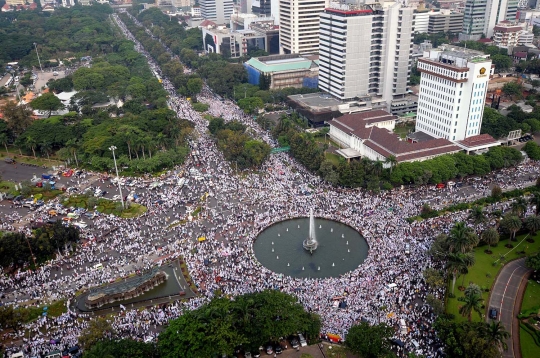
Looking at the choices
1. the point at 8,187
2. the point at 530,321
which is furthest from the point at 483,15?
the point at 8,187

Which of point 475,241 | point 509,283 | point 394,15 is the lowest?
point 509,283

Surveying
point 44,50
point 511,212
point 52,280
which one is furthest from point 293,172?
point 44,50

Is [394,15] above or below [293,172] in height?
above

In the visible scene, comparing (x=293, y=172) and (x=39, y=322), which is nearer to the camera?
(x=39, y=322)

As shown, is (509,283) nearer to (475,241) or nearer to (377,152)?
(475,241)

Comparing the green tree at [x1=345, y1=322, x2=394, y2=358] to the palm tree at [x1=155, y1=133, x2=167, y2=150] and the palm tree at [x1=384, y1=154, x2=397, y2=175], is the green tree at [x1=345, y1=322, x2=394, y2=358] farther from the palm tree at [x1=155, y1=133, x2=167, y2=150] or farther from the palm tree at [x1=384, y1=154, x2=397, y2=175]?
the palm tree at [x1=155, y1=133, x2=167, y2=150]

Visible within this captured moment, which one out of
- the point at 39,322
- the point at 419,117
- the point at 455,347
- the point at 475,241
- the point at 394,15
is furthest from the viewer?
the point at 394,15

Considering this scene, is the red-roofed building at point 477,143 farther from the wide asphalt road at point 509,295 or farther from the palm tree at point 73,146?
the palm tree at point 73,146

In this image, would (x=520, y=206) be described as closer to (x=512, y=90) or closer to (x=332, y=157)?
(x=332, y=157)
